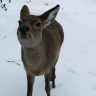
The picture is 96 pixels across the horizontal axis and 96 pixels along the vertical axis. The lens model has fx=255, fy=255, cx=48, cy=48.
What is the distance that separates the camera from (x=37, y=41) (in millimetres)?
3236

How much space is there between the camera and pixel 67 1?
1455 cm

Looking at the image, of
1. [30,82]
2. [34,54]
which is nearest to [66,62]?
[30,82]

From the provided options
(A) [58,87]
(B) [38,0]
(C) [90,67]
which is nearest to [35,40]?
(A) [58,87]

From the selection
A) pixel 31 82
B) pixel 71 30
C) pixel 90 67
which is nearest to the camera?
pixel 31 82

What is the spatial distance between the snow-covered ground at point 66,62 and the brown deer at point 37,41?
1.81 ft

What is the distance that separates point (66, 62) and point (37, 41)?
9.02ft

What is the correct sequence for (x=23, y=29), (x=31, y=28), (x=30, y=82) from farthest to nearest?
(x=30, y=82)
(x=31, y=28)
(x=23, y=29)

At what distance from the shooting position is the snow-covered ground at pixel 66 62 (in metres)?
4.77

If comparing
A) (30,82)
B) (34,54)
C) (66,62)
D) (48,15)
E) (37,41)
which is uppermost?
(48,15)

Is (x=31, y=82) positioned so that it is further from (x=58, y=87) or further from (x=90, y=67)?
(x=90, y=67)

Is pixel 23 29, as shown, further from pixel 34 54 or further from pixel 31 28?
pixel 34 54

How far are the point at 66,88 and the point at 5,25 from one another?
11.3 feet

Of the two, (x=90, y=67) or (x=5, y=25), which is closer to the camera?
(x=90, y=67)

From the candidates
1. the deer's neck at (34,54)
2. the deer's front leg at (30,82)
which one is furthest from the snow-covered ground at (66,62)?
the deer's neck at (34,54)
